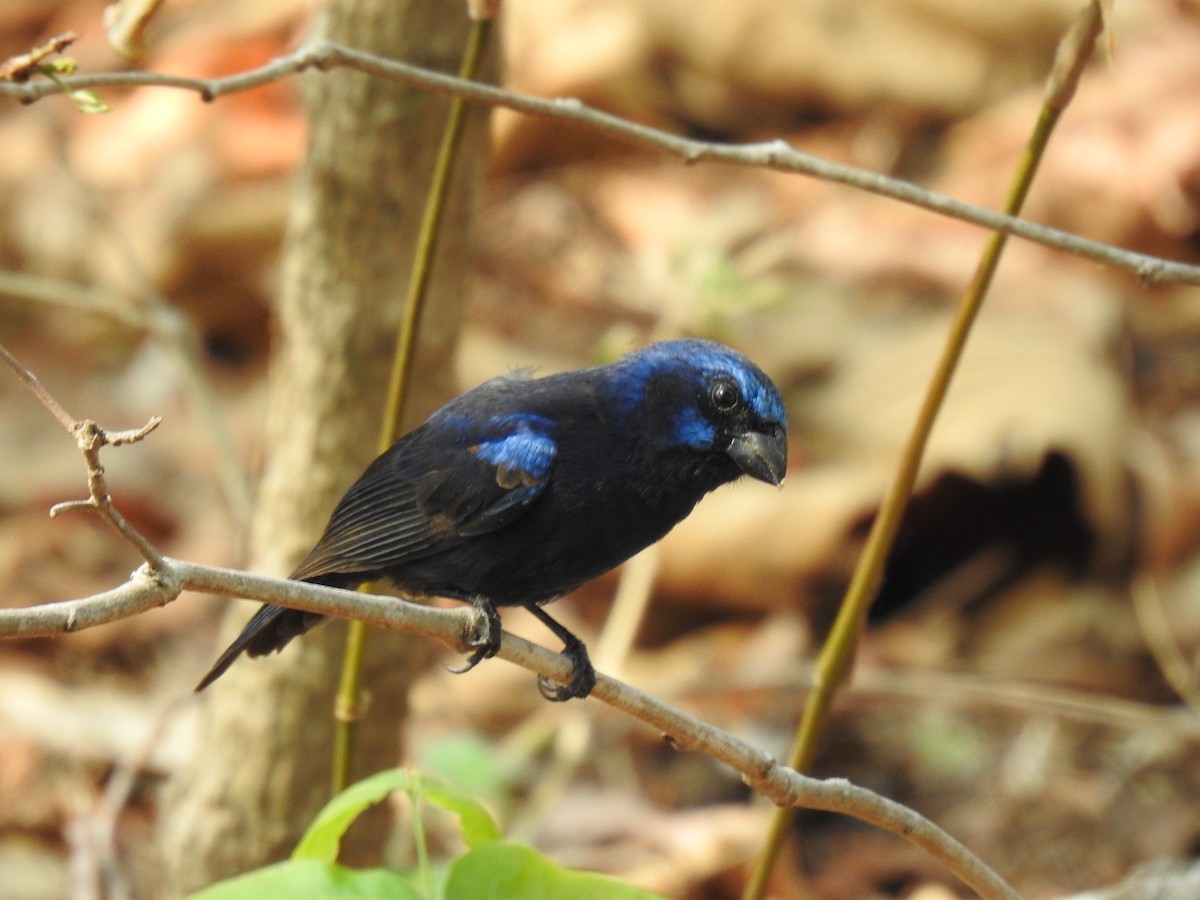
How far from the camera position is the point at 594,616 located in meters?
5.96

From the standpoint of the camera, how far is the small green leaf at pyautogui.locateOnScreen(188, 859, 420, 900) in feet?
6.79

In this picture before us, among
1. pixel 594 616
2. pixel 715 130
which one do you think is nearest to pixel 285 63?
pixel 594 616

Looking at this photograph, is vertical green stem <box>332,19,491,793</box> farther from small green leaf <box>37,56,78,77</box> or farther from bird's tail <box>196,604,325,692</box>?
small green leaf <box>37,56,78,77</box>

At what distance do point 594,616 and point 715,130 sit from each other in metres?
3.58

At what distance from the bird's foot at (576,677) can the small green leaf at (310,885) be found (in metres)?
0.52

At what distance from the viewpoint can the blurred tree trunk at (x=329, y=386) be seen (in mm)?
3510

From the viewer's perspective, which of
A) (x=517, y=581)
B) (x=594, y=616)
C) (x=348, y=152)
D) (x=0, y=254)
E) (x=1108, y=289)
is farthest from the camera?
(x=0, y=254)

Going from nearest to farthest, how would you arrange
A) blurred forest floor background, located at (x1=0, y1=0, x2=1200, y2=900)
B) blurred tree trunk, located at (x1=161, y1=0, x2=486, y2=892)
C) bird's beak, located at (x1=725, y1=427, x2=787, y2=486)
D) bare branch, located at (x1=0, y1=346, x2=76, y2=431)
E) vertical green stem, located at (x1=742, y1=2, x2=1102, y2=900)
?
bare branch, located at (x1=0, y1=346, x2=76, y2=431) → vertical green stem, located at (x1=742, y1=2, x2=1102, y2=900) → bird's beak, located at (x1=725, y1=427, x2=787, y2=486) → blurred tree trunk, located at (x1=161, y1=0, x2=486, y2=892) → blurred forest floor background, located at (x1=0, y1=0, x2=1200, y2=900)

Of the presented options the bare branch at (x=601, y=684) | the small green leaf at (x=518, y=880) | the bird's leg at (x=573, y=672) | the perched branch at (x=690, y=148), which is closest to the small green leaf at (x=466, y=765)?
the bird's leg at (x=573, y=672)

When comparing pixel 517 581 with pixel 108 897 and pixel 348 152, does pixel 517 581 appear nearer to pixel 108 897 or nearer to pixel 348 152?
pixel 348 152

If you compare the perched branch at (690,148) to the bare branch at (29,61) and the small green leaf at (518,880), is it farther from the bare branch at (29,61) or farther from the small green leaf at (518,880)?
the small green leaf at (518,880)

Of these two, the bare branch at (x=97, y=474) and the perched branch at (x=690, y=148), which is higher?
the perched branch at (x=690, y=148)

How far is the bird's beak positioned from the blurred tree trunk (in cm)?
107

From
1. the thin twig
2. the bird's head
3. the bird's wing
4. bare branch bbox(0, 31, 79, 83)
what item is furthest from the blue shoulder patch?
the thin twig
